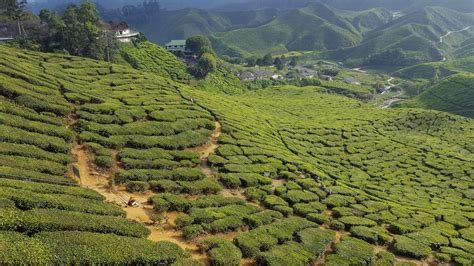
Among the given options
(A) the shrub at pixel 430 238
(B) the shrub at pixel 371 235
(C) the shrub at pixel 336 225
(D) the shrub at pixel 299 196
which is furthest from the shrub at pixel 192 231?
(A) the shrub at pixel 430 238

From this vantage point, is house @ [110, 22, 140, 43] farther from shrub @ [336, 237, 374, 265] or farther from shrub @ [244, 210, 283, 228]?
shrub @ [336, 237, 374, 265]

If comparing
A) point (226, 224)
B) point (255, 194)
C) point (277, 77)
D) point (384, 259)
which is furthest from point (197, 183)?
point (277, 77)

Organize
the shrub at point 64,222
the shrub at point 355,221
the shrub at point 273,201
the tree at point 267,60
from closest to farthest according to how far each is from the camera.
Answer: the shrub at point 64,222 → the shrub at point 273,201 → the shrub at point 355,221 → the tree at point 267,60

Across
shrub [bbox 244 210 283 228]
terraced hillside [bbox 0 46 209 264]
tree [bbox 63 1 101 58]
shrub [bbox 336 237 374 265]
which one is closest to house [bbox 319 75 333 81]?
tree [bbox 63 1 101 58]

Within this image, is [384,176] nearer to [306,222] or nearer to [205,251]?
[306,222]

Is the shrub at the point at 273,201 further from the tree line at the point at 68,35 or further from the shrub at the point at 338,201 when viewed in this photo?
the tree line at the point at 68,35

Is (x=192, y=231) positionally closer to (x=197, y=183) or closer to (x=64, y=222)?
(x=197, y=183)

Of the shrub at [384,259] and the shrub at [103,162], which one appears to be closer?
the shrub at [384,259]
